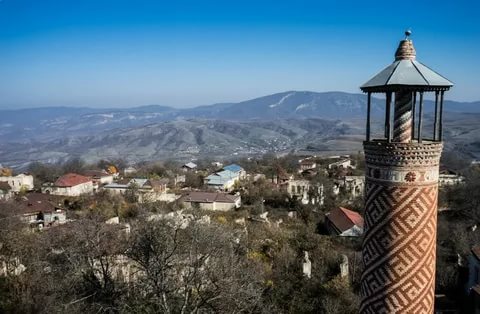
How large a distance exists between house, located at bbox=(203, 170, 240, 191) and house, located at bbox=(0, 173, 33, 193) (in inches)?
968

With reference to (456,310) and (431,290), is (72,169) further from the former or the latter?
(431,290)

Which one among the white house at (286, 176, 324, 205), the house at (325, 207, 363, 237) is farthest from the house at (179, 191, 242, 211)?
the house at (325, 207, 363, 237)

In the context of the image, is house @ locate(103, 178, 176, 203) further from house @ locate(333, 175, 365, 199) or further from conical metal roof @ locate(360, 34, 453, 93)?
conical metal roof @ locate(360, 34, 453, 93)

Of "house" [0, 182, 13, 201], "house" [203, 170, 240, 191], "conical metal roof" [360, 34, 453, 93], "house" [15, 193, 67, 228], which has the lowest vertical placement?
"house" [203, 170, 240, 191]

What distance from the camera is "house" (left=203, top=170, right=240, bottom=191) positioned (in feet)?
189

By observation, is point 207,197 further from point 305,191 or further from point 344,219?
point 344,219

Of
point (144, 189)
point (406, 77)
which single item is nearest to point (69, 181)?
point (144, 189)

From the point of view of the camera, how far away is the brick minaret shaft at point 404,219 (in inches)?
317

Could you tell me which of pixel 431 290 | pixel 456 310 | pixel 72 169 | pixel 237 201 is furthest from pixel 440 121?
pixel 72 169

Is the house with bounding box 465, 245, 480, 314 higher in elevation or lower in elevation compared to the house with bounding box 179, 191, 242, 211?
higher

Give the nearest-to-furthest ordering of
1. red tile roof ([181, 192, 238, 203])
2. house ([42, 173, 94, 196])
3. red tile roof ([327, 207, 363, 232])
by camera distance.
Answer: red tile roof ([327, 207, 363, 232]), red tile roof ([181, 192, 238, 203]), house ([42, 173, 94, 196])

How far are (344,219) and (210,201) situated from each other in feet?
49.7

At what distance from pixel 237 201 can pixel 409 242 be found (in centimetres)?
3906

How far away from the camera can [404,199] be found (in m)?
8.05
